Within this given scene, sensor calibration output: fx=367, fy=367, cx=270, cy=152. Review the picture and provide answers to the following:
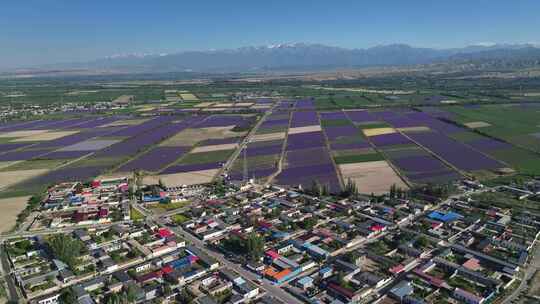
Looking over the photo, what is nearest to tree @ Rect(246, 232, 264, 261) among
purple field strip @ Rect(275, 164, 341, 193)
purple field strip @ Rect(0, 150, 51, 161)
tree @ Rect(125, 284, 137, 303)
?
tree @ Rect(125, 284, 137, 303)

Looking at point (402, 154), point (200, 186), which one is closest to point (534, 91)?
point (402, 154)

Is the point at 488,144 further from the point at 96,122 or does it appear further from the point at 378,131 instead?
the point at 96,122

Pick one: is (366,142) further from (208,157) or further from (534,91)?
(534,91)

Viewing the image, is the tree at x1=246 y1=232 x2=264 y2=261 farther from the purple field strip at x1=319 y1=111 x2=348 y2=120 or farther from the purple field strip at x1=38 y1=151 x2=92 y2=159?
the purple field strip at x1=319 y1=111 x2=348 y2=120

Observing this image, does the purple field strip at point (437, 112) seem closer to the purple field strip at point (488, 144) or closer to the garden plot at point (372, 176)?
the purple field strip at point (488, 144)

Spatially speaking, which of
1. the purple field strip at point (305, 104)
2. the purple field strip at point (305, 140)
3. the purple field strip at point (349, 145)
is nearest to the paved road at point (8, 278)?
the purple field strip at point (305, 140)

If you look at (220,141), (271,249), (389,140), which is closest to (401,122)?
(389,140)
